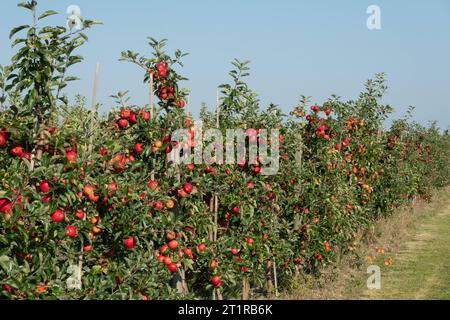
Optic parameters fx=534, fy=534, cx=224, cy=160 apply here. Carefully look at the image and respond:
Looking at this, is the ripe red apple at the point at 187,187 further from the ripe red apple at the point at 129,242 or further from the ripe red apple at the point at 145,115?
the ripe red apple at the point at 129,242

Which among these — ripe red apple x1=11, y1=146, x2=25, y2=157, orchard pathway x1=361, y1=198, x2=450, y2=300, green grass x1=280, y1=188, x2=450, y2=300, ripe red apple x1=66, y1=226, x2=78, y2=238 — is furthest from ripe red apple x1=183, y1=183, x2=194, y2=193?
orchard pathway x1=361, y1=198, x2=450, y2=300

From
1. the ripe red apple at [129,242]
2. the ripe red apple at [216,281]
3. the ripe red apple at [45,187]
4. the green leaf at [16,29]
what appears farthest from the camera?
the ripe red apple at [216,281]

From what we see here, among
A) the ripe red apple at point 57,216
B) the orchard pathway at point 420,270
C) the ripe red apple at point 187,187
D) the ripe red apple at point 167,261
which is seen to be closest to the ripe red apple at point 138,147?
the ripe red apple at point 187,187

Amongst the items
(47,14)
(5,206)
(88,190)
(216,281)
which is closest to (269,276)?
(216,281)

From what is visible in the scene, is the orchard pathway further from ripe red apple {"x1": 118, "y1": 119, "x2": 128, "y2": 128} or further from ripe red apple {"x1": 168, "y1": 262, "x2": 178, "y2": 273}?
ripe red apple {"x1": 118, "y1": 119, "x2": 128, "y2": 128}

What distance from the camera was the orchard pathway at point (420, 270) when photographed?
6.78 m

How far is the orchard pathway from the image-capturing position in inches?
267

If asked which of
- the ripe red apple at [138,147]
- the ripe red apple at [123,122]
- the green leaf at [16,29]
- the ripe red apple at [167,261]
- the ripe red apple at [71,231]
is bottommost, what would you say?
the ripe red apple at [167,261]

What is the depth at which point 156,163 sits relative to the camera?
174 inches

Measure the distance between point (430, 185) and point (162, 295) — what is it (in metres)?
14.0

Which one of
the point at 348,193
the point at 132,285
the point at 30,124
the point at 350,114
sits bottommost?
the point at 132,285

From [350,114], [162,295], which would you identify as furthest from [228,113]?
[350,114]

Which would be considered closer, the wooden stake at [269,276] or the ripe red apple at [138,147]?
the ripe red apple at [138,147]
